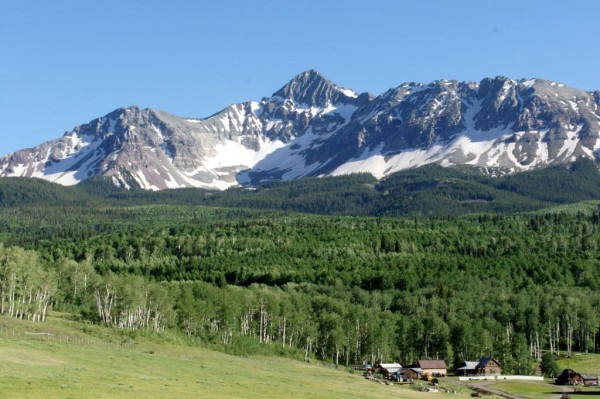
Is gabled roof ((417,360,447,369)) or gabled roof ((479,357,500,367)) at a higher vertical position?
gabled roof ((479,357,500,367))

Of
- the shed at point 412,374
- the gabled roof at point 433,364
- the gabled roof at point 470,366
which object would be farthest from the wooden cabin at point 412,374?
the gabled roof at point 470,366

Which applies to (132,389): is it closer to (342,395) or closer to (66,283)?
(342,395)

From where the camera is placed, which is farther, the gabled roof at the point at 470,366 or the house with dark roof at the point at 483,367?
the gabled roof at the point at 470,366

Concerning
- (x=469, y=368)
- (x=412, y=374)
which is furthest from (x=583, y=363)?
(x=412, y=374)

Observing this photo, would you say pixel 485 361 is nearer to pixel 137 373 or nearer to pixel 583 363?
pixel 583 363

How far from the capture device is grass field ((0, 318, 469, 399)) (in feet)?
205

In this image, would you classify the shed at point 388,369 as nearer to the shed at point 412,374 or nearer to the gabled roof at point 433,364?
the shed at point 412,374

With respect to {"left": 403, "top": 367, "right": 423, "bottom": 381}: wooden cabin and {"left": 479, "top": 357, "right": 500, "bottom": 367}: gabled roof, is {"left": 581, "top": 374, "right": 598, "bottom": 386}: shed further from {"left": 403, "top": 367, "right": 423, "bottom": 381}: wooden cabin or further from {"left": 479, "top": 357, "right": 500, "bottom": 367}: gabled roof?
{"left": 403, "top": 367, "right": 423, "bottom": 381}: wooden cabin

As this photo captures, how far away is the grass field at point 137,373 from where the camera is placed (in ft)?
205

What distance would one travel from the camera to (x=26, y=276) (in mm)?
137125

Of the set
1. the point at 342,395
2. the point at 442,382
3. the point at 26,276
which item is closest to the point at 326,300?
the point at 442,382

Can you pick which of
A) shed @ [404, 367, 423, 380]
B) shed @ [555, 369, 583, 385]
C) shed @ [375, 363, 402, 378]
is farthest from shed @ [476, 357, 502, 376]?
shed @ [375, 363, 402, 378]

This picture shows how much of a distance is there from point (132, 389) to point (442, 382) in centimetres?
7003

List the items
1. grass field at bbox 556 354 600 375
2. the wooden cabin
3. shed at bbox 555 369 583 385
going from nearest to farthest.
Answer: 1. shed at bbox 555 369 583 385
2. the wooden cabin
3. grass field at bbox 556 354 600 375
